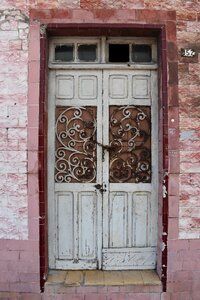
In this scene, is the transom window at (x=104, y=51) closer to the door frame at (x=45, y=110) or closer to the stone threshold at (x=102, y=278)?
the door frame at (x=45, y=110)

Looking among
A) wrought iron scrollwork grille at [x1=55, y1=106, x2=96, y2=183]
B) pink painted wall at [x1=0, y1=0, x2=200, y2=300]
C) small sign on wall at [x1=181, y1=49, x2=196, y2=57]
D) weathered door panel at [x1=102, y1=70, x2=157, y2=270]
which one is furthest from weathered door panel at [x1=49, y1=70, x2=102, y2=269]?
small sign on wall at [x1=181, y1=49, x2=196, y2=57]

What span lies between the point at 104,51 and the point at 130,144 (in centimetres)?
115

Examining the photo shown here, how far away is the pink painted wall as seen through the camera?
14.9 ft

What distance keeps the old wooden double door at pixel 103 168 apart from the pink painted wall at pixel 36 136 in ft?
1.14

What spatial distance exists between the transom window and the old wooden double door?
0.13 m

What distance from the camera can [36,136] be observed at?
179 inches

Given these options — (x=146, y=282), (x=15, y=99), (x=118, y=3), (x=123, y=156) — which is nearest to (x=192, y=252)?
(x=146, y=282)

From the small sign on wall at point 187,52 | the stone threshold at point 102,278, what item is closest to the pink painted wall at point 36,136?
the small sign on wall at point 187,52

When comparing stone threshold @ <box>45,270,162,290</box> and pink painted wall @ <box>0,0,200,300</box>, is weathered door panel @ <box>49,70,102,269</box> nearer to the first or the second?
stone threshold @ <box>45,270,162,290</box>

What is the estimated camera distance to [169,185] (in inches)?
180

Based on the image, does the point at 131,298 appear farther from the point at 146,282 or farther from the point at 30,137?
the point at 30,137

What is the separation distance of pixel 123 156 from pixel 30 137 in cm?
113

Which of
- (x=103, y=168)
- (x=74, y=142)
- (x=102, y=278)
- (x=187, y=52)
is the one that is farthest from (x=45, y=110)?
(x=102, y=278)

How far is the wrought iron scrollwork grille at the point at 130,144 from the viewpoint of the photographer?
4871mm
